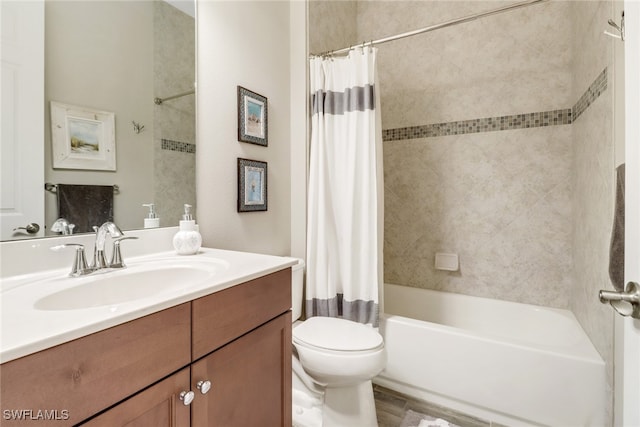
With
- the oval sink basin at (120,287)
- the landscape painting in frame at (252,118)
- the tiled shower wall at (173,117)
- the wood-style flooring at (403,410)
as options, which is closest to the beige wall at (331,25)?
the landscape painting in frame at (252,118)

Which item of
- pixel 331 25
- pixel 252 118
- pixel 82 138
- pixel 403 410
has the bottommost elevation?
pixel 403 410

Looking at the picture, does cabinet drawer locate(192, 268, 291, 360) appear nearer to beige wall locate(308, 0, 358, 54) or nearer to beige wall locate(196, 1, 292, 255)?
beige wall locate(196, 1, 292, 255)

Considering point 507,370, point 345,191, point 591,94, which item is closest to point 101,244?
point 345,191

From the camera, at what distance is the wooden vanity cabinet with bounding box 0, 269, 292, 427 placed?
49 cm

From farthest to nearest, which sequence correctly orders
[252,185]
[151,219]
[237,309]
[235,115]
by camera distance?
1. [252,185]
2. [235,115]
3. [151,219]
4. [237,309]

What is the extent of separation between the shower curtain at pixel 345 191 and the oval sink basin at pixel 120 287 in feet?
2.89

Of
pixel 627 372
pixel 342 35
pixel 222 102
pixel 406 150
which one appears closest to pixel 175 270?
pixel 222 102

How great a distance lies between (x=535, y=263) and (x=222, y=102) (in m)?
2.17

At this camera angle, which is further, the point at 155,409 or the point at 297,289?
the point at 297,289

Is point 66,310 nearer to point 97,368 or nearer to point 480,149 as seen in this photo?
point 97,368

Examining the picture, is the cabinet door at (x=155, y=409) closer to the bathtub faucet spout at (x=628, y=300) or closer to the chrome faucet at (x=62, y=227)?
the chrome faucet at (x=62, y=227)

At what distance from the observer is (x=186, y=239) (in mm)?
1173

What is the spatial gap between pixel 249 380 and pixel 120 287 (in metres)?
0.47

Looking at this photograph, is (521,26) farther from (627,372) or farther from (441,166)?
(627,372)
